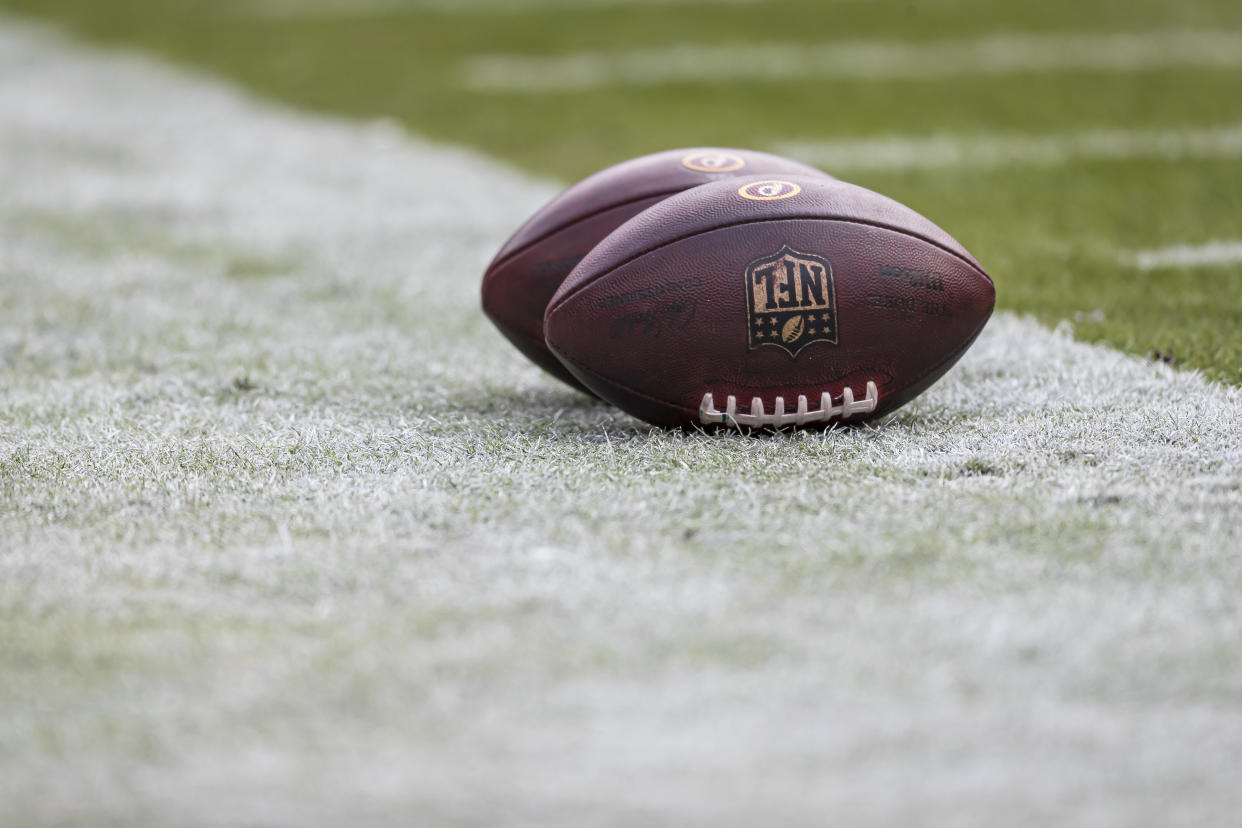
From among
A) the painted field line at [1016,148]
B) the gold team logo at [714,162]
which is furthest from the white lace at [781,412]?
the painted field line at [1016,148]

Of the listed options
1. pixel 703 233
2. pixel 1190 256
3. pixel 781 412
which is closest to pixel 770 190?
pixel 703 233

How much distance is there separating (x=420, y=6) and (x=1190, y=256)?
11639 millimetres

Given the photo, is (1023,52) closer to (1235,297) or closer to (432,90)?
(432,90)

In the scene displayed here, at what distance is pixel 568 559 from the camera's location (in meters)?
2.04

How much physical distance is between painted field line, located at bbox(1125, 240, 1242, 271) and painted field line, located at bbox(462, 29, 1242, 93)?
512cm

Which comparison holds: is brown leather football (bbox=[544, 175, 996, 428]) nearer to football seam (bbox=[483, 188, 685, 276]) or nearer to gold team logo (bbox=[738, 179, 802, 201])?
gold team logo (bbox=[738, 179, 802, 201])

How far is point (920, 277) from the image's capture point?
8.69ft

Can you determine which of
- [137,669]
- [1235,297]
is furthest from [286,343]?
[1235,297]

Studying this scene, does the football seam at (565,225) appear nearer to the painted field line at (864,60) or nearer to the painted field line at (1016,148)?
the painted field line at (1016,148)

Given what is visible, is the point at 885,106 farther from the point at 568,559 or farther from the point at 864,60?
the point at 568,559

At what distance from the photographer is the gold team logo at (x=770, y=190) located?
2.67 meters

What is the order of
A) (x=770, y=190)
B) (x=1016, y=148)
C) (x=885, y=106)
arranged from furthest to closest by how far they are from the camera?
(x=885, y=106) → (x=1016, y=148) → (x=770, y=190)

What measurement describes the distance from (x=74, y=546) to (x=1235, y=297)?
125 inches

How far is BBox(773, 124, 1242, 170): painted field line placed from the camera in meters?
6.54
